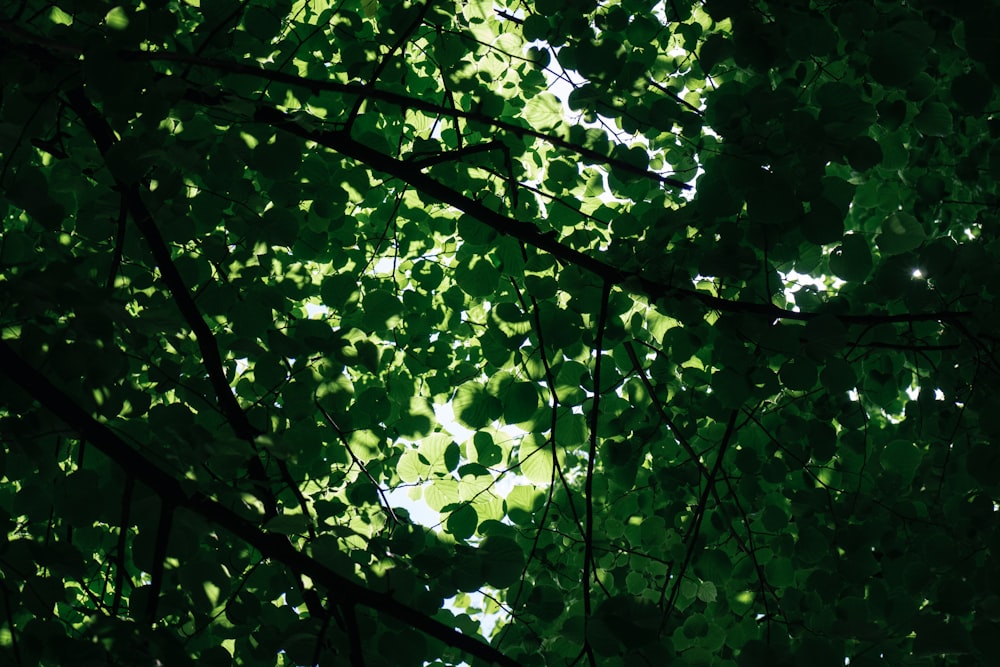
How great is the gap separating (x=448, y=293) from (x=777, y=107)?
1.79 m

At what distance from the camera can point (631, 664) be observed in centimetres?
177

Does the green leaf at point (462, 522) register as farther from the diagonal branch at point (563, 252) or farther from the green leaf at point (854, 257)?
the green leaf at point (854, 257)

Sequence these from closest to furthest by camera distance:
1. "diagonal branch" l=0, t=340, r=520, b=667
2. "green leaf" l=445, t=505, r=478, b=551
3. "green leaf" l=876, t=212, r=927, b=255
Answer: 1. "diagonal branch" l=0, t=340, r=520, b=667
2. "green leaf" l=876, t=212, r=927, b=255
3. "green leaf" l=445, t=505, r=478, b=551

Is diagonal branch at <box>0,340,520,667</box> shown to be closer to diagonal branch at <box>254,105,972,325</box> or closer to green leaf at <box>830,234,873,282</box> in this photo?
diagonal branch at <box>254,105,972,325</box>

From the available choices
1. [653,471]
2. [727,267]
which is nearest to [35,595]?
[727,267]

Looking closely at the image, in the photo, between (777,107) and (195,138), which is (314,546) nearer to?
(195,138)

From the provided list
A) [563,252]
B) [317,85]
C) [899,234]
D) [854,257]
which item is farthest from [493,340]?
[899,234]

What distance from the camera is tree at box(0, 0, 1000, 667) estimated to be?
1.66 metres

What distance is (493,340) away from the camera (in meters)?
2.57

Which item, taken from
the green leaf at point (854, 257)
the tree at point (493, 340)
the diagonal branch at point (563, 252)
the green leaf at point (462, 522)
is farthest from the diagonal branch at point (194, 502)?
the green leaf at point (854, 257)

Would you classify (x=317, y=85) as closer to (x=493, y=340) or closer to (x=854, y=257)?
(x=493, y=340)

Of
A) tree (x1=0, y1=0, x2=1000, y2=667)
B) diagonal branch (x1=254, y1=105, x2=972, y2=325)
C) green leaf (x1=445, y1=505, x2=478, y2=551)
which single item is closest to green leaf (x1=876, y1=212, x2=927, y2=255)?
tree (x1=0, y1=0, x2=1000, y2=667)

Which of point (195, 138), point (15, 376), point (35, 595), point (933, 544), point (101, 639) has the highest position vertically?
point (195, 138)

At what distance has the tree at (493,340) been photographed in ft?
5.44
